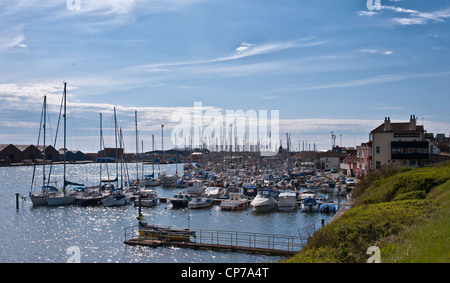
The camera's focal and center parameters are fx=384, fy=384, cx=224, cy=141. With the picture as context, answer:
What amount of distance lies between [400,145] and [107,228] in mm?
45810

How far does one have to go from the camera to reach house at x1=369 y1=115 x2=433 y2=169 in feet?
198

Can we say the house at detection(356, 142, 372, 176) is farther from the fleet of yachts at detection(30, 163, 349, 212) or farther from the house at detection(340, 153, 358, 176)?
the fleet of yachts at detection(30, 163, 349, 212)

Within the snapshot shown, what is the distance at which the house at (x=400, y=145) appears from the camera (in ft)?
198

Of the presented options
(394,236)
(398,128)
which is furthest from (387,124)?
(394,236)

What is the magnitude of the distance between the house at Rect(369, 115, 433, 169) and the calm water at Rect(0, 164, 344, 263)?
20.5 metres

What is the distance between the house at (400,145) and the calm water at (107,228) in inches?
808

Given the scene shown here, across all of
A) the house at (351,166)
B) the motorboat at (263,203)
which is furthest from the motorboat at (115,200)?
the house at (351,166)

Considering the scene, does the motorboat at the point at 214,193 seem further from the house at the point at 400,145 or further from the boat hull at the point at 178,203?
the house at the point at 400,145

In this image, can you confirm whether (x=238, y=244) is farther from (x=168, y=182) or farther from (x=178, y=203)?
(x=168, y=182)

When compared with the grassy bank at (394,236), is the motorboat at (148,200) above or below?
below

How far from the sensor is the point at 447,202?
18781 mm

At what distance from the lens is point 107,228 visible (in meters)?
41.7

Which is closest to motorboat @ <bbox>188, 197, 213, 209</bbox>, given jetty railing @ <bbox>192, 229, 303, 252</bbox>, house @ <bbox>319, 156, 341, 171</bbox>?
jetty railing @ <bbox>192, 229, 303, 252</bbox>

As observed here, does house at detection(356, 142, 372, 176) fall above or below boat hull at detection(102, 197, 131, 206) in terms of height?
above
